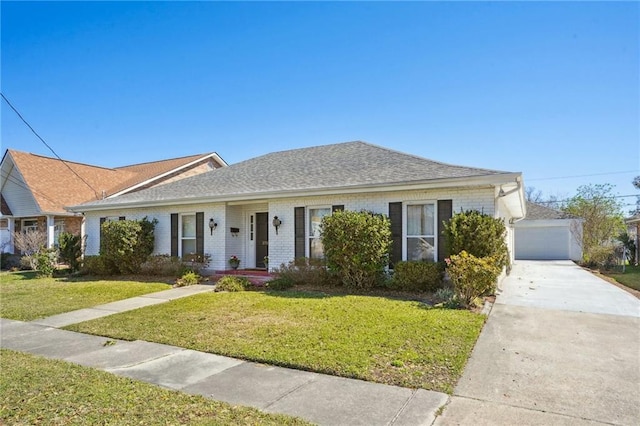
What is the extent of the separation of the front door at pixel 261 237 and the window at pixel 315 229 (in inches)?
104

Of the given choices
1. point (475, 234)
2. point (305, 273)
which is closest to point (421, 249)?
point (475, 234)

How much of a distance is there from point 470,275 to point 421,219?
116 inches

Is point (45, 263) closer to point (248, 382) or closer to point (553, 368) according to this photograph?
point (248, 382)

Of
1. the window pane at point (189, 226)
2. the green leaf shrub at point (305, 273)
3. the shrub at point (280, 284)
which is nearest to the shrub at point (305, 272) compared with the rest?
the green leaf shrub at point (305, 273)

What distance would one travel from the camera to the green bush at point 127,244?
14359 millimetres

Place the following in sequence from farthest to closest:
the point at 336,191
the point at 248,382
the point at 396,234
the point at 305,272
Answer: the point at 305,272, the point at 336,191, the point at 396,234, the point at 248,382

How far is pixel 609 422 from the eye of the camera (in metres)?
3.51

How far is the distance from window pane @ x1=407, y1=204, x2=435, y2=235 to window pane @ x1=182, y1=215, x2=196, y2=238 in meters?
8.39

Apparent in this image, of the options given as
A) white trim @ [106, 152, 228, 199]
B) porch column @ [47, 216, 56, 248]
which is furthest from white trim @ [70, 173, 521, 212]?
porch column @ [47, 216, 56, 248]

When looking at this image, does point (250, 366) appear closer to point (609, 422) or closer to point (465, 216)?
point (609, 422)

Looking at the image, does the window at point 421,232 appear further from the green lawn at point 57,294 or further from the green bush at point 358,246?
the green lawn at point 57,294

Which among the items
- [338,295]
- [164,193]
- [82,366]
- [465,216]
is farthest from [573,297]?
[164,193]

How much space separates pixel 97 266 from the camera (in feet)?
50.3

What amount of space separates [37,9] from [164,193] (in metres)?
7.32
